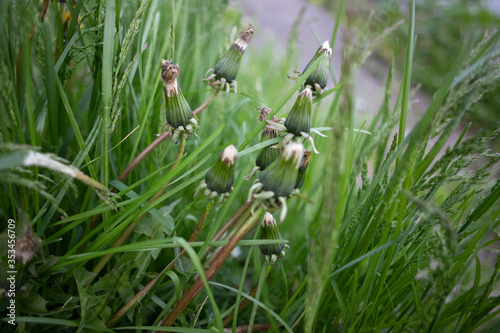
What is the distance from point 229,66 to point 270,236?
28 cm

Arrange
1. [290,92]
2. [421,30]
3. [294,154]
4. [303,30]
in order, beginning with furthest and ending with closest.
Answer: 1. [421,30]
2. [303,30]
3. [290,92]
4. [294,154]

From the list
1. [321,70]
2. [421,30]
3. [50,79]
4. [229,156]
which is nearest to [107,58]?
[50,79]

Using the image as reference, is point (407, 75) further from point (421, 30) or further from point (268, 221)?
point (421, 30)

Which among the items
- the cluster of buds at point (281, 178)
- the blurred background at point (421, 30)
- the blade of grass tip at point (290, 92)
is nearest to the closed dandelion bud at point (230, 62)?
the blade of grass tip at point (290, 92)

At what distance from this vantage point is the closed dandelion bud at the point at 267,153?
0.55m

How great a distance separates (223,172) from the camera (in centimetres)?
50

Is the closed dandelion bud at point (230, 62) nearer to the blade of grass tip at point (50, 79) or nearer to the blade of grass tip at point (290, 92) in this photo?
the blade of grass tip at point (290, 92)

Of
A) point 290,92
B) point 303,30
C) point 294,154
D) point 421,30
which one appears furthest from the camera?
point 421,30

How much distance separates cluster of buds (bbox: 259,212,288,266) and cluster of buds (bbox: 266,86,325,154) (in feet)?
0.42

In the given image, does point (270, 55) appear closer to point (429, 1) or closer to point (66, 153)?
point (66, 153)

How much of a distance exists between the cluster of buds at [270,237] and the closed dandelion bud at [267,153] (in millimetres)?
79

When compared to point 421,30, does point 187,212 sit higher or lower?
lower

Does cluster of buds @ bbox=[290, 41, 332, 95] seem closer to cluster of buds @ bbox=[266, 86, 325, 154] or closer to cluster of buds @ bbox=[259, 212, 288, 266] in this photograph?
cluster of buds @ bbox=[266, 86, 325, 154]

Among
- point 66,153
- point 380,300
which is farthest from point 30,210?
point 380,300
